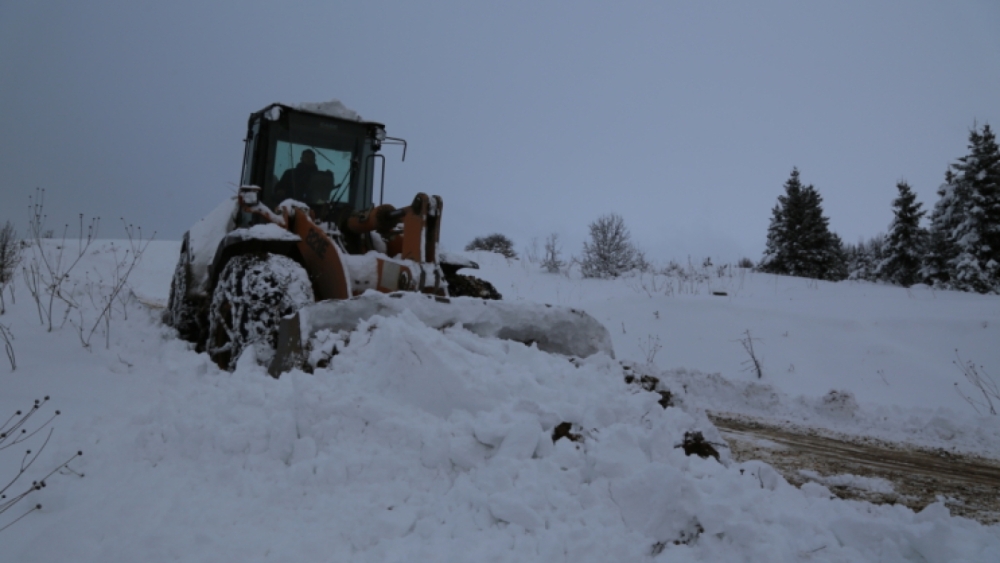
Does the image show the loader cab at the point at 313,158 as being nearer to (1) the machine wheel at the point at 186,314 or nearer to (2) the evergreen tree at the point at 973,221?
(1) the machine wheel at the point at 186,314

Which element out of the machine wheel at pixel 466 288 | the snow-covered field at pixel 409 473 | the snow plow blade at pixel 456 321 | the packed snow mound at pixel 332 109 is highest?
the packed snow mound at pixel 332 109

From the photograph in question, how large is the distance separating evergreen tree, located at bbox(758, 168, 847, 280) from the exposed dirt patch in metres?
22.6

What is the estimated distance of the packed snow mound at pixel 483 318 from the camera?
358cm

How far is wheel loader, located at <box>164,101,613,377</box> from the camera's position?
377 centimetres

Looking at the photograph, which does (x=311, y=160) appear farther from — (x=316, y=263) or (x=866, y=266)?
(x=866, y=266)

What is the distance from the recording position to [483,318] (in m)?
3.88

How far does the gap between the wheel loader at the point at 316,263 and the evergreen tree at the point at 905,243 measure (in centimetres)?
2260

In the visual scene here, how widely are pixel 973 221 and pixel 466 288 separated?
802 inches

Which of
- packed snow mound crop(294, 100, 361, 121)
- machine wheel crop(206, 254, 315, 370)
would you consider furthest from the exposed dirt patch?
packed snow mound crop(294, 100, 361, 121)

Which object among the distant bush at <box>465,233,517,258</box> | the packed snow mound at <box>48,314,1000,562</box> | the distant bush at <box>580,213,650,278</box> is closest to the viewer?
the packed snow mound at <box>48,314,1000,562</box>

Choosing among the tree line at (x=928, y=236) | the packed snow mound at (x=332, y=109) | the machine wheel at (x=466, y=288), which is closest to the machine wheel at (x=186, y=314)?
the packed snow mound at (x=332, y=109)

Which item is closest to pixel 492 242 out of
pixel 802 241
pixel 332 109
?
pixel 802 241

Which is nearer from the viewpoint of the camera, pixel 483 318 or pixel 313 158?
pixel 483 318

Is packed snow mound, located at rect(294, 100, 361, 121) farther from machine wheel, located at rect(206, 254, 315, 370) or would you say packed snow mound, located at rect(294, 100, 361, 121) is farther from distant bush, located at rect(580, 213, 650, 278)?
distant bush, located at rect(580, 213, 650, 278)
